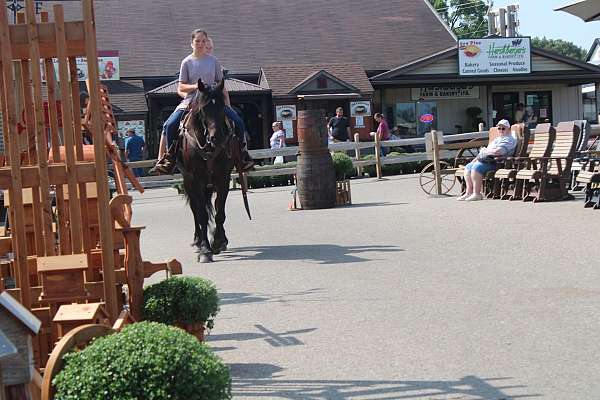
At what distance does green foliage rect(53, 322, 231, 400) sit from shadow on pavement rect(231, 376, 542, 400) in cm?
135

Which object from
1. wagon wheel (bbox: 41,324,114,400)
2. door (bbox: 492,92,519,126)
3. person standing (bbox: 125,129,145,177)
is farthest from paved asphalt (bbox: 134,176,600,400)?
door (bbox: 492,92,519,126)

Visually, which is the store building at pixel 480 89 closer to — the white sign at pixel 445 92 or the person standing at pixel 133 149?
the white sign at pixel 445 92

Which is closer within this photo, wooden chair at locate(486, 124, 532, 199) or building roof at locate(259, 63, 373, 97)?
wooden chair at locate(486, 124, 532, 199)

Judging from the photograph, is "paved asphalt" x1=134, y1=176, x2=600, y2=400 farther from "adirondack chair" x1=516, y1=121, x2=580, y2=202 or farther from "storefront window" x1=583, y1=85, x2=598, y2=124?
"storefront window" x1=583, y1=85, x2=598, y2=124

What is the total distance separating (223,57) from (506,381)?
37875 millimetres

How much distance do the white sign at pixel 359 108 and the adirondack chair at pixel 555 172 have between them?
77.4 feet

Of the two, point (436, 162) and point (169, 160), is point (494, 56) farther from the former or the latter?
point (169, 160)

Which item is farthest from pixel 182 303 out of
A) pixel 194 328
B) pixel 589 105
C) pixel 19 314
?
pixel 589 105

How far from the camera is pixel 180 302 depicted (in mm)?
5871

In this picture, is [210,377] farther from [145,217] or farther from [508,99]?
[508,99]

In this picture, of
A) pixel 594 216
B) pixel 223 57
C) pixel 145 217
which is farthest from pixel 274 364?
pixel 223 57

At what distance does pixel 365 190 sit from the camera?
2359 centimetres

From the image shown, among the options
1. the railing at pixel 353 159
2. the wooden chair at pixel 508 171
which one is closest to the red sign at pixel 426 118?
the railing at pixel 353 159

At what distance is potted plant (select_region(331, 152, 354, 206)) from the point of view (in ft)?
62.8
